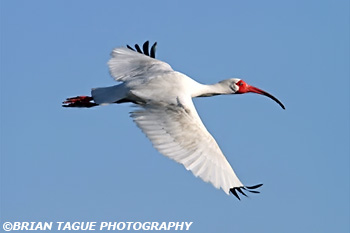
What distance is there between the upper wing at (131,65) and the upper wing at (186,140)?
2.42 meters

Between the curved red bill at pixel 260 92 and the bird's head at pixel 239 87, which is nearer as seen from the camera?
the bird's head at pixel 239 87

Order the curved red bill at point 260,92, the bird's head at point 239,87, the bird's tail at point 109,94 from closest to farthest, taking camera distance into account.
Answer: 1. the bird's tail at point 109,94
2. the bird's head at point 239,87
3. the curved red bill at point 260,92

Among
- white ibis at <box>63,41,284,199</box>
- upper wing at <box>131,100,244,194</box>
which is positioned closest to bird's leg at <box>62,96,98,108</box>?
white ibis at <box>63,41,284,199</box>

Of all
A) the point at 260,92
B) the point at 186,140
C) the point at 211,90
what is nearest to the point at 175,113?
the point at 186,140

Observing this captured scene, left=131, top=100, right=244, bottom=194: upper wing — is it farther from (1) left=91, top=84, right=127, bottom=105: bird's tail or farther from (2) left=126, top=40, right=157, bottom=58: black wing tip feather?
(2) left=126, top=40, right=157, bottom=58: black wing tip feather

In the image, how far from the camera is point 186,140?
19.6 m

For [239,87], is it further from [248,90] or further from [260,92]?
[260,92]

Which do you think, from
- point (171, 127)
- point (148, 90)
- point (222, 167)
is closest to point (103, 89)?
point (148, 90)

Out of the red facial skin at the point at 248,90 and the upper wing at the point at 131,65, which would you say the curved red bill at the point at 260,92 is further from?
the upper wing at the point at 131,65

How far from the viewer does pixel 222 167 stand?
19297 mm

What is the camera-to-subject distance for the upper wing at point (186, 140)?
19.1 m

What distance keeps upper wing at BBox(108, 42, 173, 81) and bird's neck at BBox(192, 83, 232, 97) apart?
1.15 m

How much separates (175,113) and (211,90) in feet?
9.60

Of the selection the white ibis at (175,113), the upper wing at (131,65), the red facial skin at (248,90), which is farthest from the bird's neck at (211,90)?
the upper wing at (131,65)
